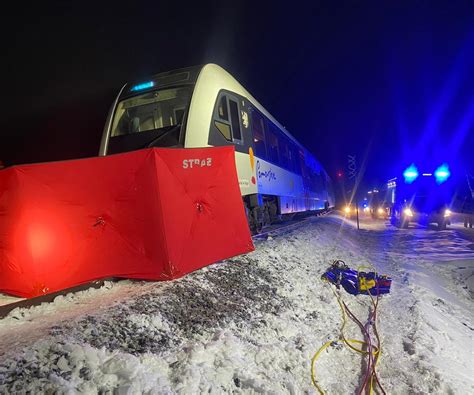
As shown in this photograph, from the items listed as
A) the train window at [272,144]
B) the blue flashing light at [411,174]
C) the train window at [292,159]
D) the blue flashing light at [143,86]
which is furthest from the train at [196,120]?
the blue flashing light at [411,174]

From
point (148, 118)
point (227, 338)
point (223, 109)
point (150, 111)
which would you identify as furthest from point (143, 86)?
point (227, 338)

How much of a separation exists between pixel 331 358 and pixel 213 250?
2.10 metres

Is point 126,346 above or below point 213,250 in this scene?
below

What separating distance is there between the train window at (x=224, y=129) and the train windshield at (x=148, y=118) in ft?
2.38

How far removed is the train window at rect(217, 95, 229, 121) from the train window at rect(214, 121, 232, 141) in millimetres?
145

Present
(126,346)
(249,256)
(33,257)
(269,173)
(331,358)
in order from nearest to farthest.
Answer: (126,346)
(331,358)
(33,257)
(249,256)
(269,173)

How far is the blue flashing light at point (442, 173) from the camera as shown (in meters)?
14.5

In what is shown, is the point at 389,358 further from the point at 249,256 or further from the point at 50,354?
the point at 50,354

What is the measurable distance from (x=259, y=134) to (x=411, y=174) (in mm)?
10523

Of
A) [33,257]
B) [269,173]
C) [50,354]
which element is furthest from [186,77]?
[50,354]

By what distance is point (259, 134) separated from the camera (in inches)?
333

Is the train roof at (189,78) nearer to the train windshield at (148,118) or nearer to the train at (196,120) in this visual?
the train at (196,120)

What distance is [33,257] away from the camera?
3.93m

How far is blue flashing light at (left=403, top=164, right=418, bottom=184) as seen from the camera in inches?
604
